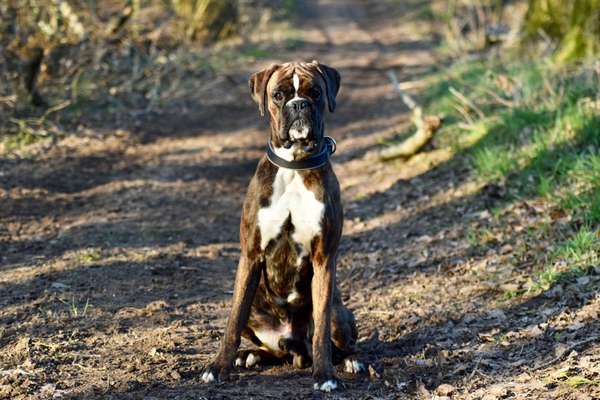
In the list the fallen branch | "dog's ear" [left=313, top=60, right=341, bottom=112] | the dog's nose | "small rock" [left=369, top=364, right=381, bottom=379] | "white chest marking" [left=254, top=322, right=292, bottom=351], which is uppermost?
the fallen branch

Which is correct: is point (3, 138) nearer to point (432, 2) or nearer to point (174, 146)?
point (174, 146)

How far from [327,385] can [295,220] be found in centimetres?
90

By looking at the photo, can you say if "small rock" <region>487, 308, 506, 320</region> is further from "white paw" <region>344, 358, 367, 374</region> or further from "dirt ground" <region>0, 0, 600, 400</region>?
"white paw" <region>344, 358, 367, 374</region>

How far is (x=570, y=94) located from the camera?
29.5 ft

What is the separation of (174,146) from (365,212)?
10.7 feet

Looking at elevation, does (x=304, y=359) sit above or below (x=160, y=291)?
below

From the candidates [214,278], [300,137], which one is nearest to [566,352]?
[300,137]

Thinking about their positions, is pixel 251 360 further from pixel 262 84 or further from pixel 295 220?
pixel 262 84

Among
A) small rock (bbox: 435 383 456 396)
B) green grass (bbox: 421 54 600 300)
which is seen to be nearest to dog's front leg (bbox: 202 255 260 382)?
small rock (bbox: 435 383 456 396)

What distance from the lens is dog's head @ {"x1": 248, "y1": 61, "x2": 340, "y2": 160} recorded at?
4.53 m

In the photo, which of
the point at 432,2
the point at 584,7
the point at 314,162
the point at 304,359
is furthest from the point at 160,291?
the point at 432,2

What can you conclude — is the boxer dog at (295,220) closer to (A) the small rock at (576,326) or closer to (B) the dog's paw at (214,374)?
(B) the dog's paw at (214,374)

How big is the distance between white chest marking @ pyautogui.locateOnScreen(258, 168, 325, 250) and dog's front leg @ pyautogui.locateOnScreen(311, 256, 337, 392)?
0.17 metres

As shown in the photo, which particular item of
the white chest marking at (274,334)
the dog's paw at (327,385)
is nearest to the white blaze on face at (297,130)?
the white chest marking at (274,334)
